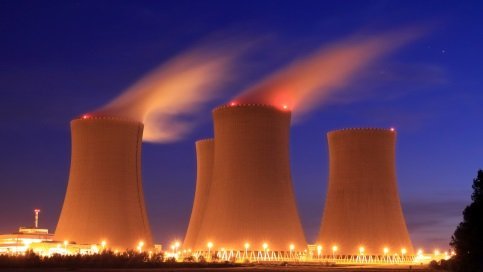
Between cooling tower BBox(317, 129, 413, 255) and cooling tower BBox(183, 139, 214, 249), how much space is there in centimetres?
821

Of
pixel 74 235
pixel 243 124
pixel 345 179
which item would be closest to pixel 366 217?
pixel 345 179

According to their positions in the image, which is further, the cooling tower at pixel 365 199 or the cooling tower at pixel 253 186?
the cooling tower at pixel 365 199

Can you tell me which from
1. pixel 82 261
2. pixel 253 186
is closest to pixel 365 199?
pixel 253 186

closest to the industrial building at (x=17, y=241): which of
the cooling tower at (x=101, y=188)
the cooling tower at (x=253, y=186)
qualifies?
the cooling tower at (x=101, y=188)

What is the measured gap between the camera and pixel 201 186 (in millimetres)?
47594

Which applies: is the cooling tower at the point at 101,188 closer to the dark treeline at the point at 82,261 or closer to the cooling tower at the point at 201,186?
the dark treeline at the point at 82,261

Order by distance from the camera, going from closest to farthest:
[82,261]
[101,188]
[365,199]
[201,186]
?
[82,261] → [101,188] → [365,199] → [201,186]

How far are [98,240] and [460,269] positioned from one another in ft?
65.9

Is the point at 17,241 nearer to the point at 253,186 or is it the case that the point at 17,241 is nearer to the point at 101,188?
the point at 101,188

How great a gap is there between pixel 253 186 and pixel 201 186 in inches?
442

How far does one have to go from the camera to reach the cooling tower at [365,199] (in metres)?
41.3

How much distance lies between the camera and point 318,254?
1715 inches

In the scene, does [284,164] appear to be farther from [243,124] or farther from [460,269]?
[460,269]

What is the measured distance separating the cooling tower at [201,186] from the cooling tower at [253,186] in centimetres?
753
